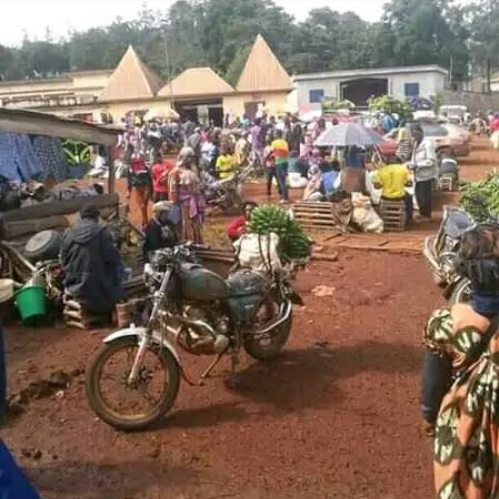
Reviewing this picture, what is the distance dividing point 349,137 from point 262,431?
9294mm

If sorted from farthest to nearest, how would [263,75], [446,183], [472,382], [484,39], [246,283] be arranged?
[484,39] < [263,75] < [446,183] < [246,283] < [472,382]

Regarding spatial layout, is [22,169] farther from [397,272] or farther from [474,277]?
[474,277]

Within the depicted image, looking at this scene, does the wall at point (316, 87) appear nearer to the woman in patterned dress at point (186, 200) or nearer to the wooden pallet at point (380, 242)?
the wooden pallet at point (380, 242)

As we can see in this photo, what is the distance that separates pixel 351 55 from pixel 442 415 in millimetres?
58204

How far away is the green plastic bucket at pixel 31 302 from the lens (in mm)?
7703

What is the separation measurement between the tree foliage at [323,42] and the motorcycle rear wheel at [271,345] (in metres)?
43.2

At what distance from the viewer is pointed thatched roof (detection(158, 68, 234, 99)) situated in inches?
1547

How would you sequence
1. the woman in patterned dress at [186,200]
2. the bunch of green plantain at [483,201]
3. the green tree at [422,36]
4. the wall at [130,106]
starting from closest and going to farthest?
the bunch of green plantain at [483,201] < the woman in patterned dress at [186,200] < the wall at [130,106] < the green tree at [422,36]

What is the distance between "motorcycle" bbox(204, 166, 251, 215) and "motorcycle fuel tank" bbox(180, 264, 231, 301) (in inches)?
371

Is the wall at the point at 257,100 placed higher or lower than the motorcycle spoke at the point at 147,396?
higher

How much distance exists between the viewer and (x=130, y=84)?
133 feet

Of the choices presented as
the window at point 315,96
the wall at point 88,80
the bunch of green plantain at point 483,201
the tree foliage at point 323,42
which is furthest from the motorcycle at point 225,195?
the wall at point 88,80

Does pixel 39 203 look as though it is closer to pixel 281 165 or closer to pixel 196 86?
pixel 281 165

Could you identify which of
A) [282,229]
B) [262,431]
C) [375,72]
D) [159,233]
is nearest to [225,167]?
[159,233]
